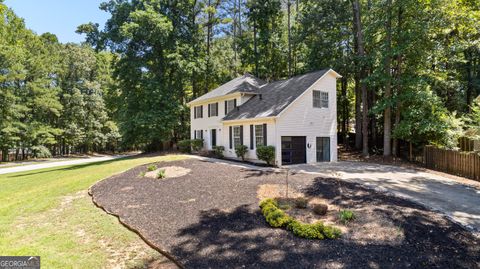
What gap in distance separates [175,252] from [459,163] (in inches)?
582

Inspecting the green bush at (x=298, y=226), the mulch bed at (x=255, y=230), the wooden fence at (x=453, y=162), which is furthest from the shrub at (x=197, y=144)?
the green bush at (x=298, y=226)

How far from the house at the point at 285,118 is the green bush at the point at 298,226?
9.38 m

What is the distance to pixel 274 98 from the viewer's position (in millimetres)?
19062

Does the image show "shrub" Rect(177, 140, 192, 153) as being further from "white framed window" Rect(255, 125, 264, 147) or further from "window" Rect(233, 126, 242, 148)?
"white framed window" Rect(255, 125, 264, 147)

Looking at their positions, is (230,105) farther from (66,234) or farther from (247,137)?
(66,234)

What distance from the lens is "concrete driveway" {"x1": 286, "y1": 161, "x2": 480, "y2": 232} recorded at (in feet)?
25.8

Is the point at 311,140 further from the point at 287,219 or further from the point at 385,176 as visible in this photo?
the point at 287,219

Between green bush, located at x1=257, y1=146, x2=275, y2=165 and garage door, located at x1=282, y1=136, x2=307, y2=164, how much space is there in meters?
0.98

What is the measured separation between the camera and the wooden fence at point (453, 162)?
13.1 m

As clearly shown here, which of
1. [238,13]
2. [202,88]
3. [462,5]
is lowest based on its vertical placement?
[202,88]

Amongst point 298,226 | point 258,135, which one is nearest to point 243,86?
point 258,135

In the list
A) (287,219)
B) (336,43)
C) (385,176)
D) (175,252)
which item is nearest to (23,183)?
(175,252)

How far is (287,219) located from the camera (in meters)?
6.77

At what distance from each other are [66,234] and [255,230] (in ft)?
15.5
